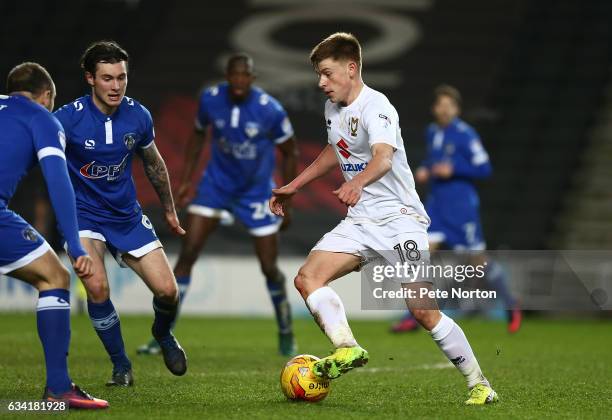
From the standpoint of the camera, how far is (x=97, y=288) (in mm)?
6141

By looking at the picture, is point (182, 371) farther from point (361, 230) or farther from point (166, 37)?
point (166, 37)

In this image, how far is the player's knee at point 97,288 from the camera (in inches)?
242

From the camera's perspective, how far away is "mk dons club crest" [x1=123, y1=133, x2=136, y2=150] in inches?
243

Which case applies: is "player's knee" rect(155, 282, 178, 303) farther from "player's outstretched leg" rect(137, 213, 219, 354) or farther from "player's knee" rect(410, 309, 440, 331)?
"player's outstretched leg" rect(137, 213, 219, 354)

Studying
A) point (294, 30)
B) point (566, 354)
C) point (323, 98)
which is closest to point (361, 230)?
point (566, 354)

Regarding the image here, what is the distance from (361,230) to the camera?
5.60 meters

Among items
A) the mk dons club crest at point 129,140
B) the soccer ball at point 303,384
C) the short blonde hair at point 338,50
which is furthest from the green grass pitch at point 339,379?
the short blonde hair at point 338,50

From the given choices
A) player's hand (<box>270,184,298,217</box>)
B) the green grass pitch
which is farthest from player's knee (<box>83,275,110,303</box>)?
player's hand (<box>270,184,298,217</box>)

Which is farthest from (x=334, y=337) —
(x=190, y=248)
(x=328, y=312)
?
(x=190, y=248)

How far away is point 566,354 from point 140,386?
4311 mm

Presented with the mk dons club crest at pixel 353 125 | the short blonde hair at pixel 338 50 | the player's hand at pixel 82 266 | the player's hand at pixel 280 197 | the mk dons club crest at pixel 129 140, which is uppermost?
the short blonde hair at pixel 338 50

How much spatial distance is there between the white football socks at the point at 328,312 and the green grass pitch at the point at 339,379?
0.38 m

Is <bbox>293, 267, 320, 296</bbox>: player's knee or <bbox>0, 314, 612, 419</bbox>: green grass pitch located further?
<bbox>293, 267, 320, 296</bbox>: player's knee

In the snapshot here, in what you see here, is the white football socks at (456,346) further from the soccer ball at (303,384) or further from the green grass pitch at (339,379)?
the soccer ball at (303,384)
